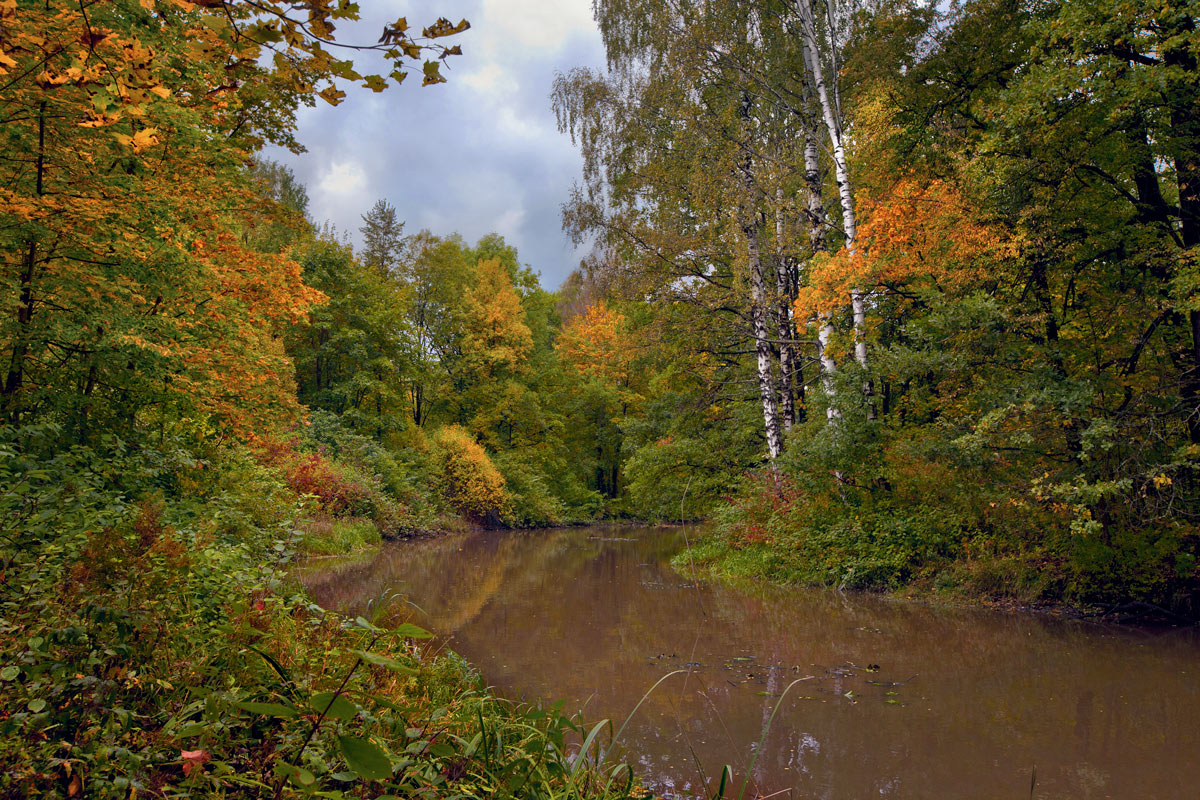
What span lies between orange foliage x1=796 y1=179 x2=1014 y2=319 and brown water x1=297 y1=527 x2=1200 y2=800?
14.7 ft

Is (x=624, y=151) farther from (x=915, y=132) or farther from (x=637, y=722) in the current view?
(x=637, y=722)

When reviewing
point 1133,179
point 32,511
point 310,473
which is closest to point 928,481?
point 1133,179

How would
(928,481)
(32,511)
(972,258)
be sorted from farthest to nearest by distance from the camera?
(928,481) → (972,258) → (32,511)

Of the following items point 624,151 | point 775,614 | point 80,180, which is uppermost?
point 624,151

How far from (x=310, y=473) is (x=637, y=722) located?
500 inches

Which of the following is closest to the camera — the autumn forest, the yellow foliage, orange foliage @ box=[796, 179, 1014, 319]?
the autumn forest

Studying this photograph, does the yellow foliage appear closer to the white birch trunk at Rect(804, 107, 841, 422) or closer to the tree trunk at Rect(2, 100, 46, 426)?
the white birch trunk at Rect(804, 107, 841, 422)

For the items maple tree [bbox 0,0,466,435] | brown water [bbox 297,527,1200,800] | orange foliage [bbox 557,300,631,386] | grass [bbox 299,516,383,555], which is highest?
orange foliage [bbox 557,300,631,386]

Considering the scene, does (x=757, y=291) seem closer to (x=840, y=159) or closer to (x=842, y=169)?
(x=842, y=169)

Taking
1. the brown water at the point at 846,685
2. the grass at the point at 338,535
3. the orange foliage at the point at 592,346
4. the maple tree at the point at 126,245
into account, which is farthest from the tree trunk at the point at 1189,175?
the orange foliage at the point at 592,346

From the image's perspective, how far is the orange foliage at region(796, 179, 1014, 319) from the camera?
9.09 meters

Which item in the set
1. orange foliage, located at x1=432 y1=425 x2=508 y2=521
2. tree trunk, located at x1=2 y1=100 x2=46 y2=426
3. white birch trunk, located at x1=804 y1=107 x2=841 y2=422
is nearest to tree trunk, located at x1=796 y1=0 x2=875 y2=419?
white birch trunk, located at x1=804 y1=107 x2=841 y2=422

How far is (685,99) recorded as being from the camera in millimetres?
12984

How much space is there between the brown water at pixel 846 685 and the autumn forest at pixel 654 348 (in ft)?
2.93
